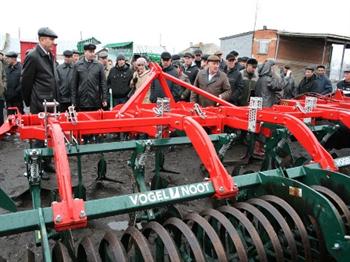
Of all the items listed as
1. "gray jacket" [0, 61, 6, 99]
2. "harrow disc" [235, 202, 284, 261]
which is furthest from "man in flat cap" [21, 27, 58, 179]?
"harrow disc" [235, 202, 284, 261]

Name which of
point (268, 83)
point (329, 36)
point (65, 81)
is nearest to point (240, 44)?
point (329, 36)

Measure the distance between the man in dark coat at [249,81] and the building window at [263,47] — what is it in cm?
1126

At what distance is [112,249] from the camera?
5.90 feet

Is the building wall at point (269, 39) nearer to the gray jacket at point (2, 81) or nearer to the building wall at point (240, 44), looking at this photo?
the building wall at point (240, 44)

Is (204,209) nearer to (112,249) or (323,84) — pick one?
(112,249)

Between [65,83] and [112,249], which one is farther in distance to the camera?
[65,83]

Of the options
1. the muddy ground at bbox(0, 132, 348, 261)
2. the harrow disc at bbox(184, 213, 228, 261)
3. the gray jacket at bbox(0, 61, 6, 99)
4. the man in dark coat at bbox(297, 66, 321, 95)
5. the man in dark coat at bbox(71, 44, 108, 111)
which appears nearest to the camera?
the harrow disc at bbox(184, 213, 228, 261)

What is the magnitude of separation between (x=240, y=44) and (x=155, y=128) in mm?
17056

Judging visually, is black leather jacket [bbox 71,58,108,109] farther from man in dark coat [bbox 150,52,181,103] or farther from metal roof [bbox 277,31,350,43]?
metal roof [bbox 277,31,350,43]

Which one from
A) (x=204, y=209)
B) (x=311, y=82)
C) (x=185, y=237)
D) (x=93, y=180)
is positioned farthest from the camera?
(x=311, y=82)

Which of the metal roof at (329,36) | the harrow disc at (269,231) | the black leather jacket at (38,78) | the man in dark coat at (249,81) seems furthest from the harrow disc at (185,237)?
the metal roof at (329,36)

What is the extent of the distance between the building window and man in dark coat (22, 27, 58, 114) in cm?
1427

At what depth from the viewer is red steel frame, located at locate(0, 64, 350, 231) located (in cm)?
196

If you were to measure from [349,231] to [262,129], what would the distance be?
5.20 ft
